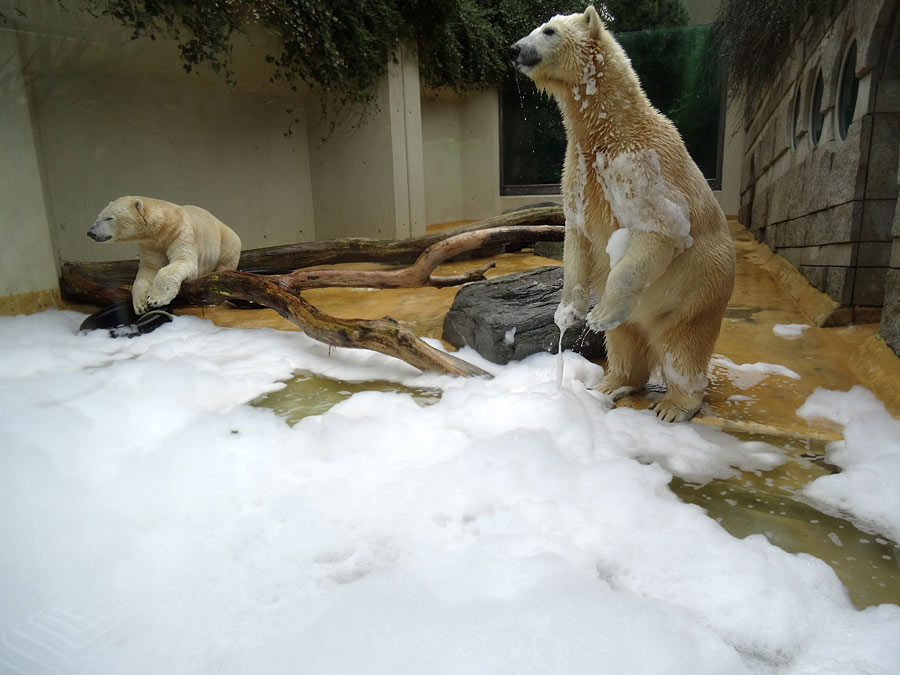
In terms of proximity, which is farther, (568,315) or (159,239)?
(159,239)

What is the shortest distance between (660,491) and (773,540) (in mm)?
317

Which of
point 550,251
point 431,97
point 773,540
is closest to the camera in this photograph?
point 773,540

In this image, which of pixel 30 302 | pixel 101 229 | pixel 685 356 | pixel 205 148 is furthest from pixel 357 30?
pixel 685 356

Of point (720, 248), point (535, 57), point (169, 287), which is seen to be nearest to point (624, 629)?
point (720, 248)

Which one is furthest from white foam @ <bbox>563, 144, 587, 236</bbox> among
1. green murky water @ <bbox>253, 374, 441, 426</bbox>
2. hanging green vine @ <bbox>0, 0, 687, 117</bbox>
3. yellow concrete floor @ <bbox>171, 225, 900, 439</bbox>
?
hanging green vine @ <bbox>0, 0, 687, 117</bbox>

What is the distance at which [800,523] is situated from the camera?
4.82 ft

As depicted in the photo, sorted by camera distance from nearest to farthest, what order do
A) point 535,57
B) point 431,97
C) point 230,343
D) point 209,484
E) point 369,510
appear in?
1. point 369,510
2. point 209,484
3. point 535,57
4. point 230,343
5. point 431,97

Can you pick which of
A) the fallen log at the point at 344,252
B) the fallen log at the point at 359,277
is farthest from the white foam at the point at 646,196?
the fallen log at the point at 344,252

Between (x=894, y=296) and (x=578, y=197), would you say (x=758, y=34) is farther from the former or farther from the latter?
(x=578, y=197)

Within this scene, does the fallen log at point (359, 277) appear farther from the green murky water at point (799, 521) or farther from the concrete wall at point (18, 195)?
the green murky water at point (799, 521)

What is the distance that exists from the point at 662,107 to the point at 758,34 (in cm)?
108

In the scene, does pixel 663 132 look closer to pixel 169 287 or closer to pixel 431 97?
pixel 169 287

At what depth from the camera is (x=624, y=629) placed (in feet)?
3.63

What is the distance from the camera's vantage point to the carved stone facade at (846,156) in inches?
112
